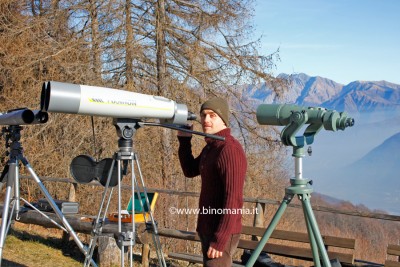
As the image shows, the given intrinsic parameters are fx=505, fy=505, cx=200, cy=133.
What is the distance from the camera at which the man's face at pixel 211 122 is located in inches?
119

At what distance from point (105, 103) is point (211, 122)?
0.64m

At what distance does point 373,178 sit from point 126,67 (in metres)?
86.5

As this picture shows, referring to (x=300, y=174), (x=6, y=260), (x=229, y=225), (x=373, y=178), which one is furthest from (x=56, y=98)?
(x=373, y=178)

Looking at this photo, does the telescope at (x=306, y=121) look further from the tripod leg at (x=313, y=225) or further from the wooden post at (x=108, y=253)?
the wooden post at (x=108, y=253)

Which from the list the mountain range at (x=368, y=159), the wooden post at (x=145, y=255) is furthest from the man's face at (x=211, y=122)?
the mountain range at (x=368, y=159)

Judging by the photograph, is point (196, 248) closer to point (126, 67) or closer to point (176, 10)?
point (126, 67)

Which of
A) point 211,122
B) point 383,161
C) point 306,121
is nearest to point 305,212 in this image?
point 306,121

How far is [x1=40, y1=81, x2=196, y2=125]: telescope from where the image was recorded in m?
2.63

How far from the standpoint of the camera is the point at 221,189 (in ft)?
9.41

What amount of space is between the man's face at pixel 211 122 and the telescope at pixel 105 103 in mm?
197

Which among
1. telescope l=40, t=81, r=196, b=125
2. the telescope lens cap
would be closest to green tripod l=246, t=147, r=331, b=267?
telescope l=40, t=81, r=196, b=125

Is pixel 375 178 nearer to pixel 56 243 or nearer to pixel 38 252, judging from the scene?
pixel 56 243

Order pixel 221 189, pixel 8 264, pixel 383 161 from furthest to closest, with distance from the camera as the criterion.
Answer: pixel 383 161
pixel 8 264
pixel 221 189

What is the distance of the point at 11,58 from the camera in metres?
11.0
